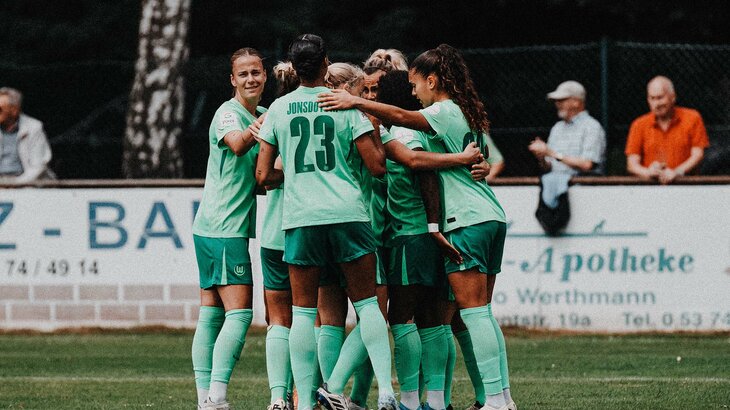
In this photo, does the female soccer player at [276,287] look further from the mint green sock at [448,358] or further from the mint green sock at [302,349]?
the mint green sock at [448,358]

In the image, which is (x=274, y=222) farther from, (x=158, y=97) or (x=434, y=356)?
(x=158, y=97)

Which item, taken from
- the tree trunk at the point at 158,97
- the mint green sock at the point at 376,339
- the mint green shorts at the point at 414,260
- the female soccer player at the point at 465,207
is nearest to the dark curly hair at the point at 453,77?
the female soccer player at the point at 465,207

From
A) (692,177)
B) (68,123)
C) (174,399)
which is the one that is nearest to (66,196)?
(68,123)

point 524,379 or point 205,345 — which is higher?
point 205,345

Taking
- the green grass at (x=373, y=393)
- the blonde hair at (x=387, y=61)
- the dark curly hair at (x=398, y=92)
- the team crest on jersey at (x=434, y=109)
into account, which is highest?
the blonde hair at (x=387, y=61)

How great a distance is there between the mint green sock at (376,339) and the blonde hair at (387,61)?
157cm

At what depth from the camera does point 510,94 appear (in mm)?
15039

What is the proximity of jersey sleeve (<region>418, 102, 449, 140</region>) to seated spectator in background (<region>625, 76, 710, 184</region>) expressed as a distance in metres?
5.29

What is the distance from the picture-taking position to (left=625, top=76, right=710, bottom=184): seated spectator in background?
42.0ft

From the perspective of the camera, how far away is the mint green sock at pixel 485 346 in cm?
778

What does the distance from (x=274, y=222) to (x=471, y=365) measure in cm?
148

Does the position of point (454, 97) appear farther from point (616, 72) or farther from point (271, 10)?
point (271, 10)

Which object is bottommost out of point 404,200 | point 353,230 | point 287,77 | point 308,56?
point 353,230

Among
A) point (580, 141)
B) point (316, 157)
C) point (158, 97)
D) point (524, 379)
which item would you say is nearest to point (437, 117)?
point (316, 157)
